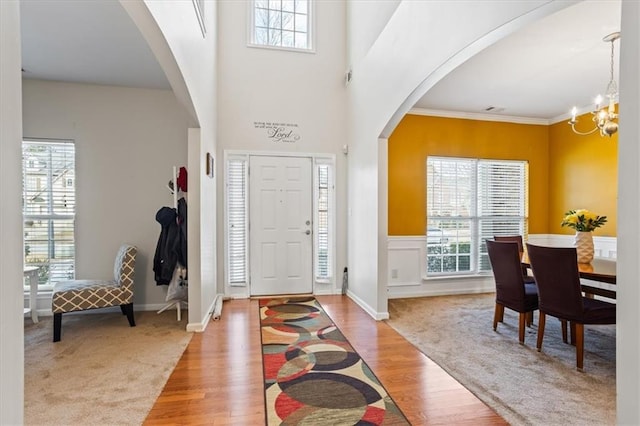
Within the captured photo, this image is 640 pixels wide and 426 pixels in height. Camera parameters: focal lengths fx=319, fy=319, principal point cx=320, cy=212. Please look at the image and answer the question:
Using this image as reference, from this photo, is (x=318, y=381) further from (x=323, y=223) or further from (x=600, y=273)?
(x=323, y=223)

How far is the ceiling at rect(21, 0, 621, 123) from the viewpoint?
99.4 inches

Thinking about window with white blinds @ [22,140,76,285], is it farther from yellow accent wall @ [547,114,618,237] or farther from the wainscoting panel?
yellow accent wall @ [547,114,618,237]

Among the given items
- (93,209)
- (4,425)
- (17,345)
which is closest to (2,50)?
(17,345)

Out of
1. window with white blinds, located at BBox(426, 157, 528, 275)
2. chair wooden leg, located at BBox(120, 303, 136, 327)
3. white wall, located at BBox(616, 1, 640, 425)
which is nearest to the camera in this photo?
white wall, located at BBox(616, 1, 640, 425)

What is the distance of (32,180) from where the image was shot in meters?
3.88

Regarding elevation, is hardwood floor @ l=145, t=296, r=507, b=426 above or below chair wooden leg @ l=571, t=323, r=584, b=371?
below

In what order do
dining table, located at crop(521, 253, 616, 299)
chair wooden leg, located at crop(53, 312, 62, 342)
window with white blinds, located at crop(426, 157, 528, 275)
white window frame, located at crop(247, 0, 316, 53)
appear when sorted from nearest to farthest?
dining table, located at crop(521, 253, 616, 299), chair wooden leg, located at crop(53, 312, 62, 342), white window frame, located at crop(247, 0, 316, 53), window with white blinds, located at crop(426, 157, 528, 275)

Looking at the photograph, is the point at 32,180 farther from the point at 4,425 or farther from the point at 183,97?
the point at 4,425

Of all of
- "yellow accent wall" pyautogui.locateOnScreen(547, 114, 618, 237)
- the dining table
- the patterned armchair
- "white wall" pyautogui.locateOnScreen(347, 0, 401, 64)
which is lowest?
the patterned armchair

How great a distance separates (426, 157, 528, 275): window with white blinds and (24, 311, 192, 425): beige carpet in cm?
371

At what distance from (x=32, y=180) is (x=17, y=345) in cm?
425

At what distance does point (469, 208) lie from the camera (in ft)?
16.5

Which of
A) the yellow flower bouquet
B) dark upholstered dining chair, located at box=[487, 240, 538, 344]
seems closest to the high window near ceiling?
dark upholstered dining chair, located at box=[487, 240, 538, 344]

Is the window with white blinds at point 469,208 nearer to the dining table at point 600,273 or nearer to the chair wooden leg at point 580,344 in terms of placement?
the dining table at point 600,273
